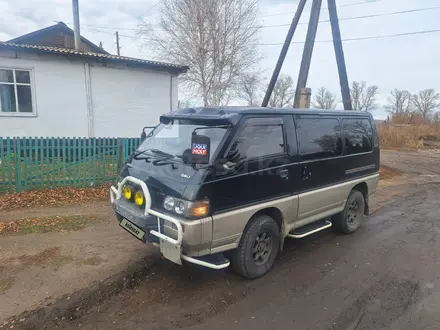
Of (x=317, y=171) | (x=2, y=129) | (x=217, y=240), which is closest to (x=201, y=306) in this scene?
(x=217, y=240)

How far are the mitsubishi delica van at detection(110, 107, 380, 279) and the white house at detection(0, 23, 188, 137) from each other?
8545 millimetres

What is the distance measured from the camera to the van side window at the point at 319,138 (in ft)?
13.8

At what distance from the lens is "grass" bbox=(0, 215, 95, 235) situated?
4.79 meters

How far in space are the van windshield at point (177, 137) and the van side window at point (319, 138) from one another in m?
1.33

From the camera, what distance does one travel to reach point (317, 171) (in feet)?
14.3

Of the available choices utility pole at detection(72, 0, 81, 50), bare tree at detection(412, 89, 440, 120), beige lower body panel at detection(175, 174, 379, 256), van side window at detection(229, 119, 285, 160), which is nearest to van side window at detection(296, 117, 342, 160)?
van side window at detection(229, 119, 285, 160)

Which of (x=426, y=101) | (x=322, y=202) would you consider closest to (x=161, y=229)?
(x=322, y=202)

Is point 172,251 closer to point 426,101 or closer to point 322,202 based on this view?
point 322,202

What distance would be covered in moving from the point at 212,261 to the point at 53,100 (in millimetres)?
10376

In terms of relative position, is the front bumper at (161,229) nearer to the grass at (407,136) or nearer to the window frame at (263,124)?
the window frame at (263,124)

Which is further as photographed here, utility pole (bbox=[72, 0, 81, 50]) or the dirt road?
utility pole (bbox=[72, 0, 81, 50])

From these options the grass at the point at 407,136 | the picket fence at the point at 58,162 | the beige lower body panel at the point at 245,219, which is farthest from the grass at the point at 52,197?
the grass at the point at 407,136

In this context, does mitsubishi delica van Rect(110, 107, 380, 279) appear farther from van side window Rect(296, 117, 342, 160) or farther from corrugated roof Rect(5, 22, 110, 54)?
corrugated roof Rect(5, 22, 110, 54)

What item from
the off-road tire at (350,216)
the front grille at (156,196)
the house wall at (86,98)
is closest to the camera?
the front grille at (156,196)
